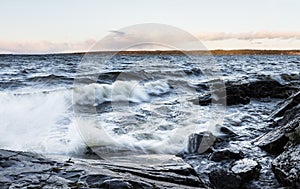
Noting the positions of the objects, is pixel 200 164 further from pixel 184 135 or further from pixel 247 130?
pixel 247 130

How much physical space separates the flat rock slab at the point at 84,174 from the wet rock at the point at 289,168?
1.28 m

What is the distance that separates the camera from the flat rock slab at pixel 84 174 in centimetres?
280

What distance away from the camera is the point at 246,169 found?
439 cm

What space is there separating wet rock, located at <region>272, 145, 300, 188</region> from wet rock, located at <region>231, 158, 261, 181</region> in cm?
25

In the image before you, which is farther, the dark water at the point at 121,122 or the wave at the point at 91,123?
the wave at the point at 91,123

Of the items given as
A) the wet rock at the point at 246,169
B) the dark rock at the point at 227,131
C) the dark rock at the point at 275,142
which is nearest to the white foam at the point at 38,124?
the wet rock at the point at 246,169

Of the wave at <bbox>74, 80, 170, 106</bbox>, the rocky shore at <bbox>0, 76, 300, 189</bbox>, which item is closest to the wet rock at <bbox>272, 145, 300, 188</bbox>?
the rocky shore at <bbox>0, 76, 300, 189</bbox>

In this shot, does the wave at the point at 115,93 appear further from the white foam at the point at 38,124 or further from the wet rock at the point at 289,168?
the wet rock at the point at 289,168

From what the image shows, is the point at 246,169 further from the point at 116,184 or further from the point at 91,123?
the point at 91,123

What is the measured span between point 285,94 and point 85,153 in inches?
380

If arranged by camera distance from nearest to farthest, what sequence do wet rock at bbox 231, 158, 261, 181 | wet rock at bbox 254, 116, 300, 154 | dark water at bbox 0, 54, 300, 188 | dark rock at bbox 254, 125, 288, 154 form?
wet rock at bbox 231, 158, 261, 181, wet rock at bbox 254, 116, 300, 154, dark rock at bbox 254, 125, 288, 154, dark water at bbox 0, 54, 300, 188

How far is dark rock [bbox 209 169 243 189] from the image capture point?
13.5 feet

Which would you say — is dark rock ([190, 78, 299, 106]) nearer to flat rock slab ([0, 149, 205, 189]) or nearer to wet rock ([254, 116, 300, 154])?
wet rock ([254, 116, 300, 154])

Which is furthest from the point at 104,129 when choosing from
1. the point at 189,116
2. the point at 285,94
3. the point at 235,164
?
the point at 285,94
